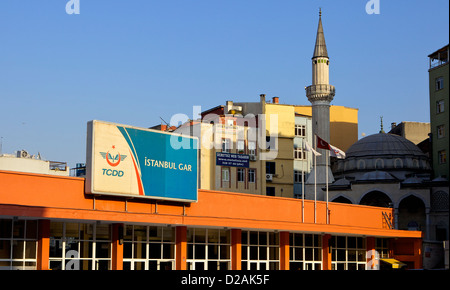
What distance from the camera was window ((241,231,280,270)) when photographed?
39.8 meters

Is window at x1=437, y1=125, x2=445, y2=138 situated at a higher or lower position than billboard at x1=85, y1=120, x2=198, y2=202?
higher

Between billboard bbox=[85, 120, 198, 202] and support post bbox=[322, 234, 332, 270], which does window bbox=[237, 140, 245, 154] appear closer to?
support post bbox=[322, 234, 332, 270]

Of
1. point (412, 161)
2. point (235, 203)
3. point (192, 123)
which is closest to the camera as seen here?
point (235, 203)

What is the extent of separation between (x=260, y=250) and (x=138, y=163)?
32.0 feet

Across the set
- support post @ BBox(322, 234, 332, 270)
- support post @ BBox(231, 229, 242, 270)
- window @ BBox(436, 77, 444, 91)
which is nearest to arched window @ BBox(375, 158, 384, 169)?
window @ BBox(436, 77, 444, 91)

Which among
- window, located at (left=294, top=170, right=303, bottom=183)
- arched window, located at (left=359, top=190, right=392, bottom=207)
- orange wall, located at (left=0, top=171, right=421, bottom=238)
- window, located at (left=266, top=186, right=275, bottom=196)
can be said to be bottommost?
orange wall, located at (left=0, top=171, right=421, bottom=238)

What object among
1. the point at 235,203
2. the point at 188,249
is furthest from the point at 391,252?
the point at 188,249

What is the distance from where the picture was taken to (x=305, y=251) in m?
43.3

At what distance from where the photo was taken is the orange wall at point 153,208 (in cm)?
3084

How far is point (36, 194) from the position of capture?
105 ft


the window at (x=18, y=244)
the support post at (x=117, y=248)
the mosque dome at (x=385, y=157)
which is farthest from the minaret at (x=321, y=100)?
the window at (x=18, y=244)
